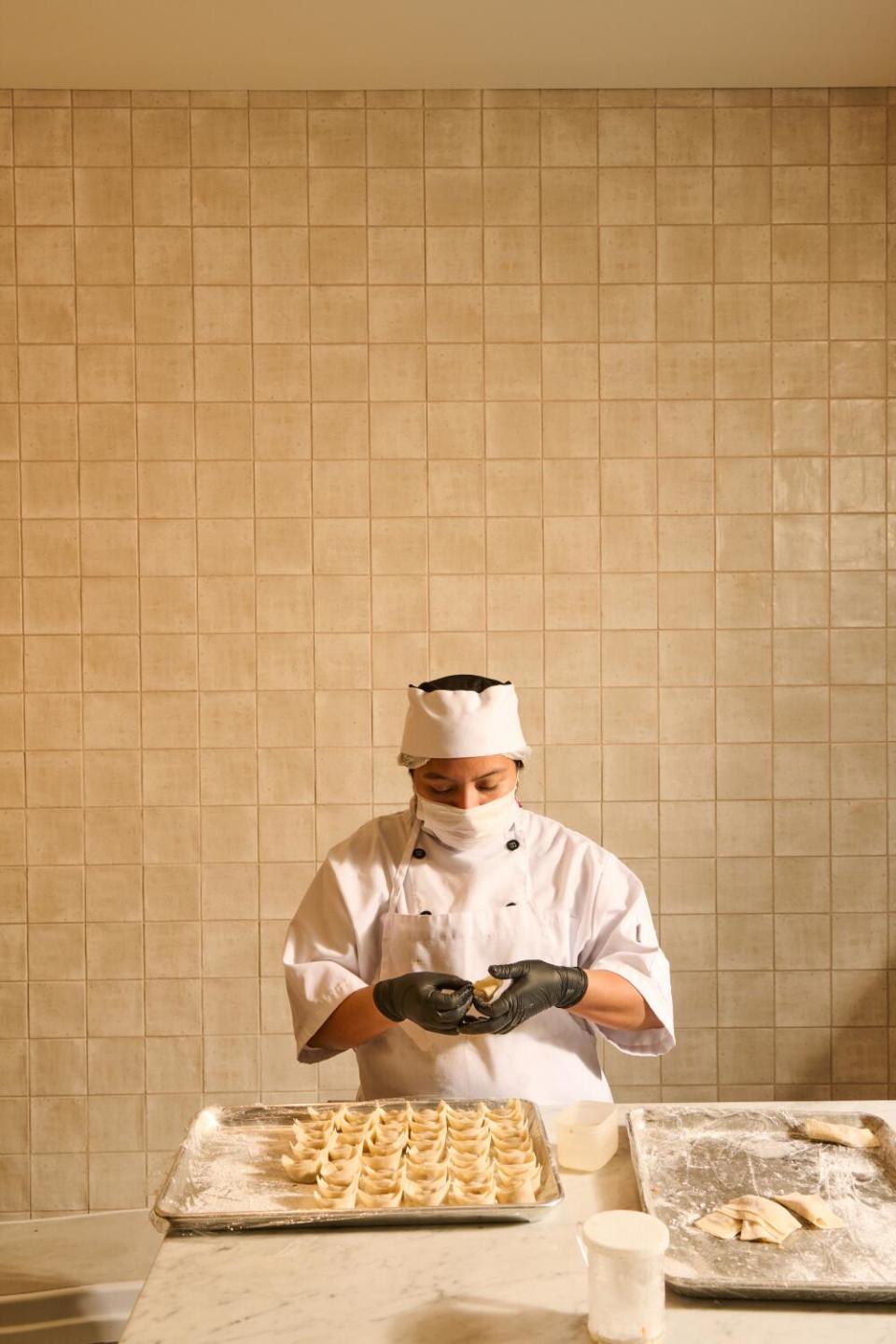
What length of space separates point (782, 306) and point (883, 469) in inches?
20.6

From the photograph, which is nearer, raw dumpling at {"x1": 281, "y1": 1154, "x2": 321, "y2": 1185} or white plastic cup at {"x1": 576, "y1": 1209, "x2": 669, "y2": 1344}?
white plastic cup at {"x1": 576, "y1": 1209, "x2": 669, "y2": 1344}

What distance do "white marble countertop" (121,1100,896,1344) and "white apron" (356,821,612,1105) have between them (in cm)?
53

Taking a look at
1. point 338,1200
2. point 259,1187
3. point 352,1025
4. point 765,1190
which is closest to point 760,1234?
point 765,1190

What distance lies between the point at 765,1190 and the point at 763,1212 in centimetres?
11

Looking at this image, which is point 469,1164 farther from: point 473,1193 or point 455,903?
point 455,903

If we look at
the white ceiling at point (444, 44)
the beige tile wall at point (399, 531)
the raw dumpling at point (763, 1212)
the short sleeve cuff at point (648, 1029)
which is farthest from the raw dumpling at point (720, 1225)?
the white ceiling at point (444, 44)

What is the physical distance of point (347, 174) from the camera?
3061 mm

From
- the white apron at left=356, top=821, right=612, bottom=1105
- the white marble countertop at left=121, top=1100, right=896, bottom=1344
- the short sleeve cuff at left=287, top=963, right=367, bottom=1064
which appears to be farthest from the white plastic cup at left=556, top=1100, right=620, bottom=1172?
the short sleeve cuff at left=287, top=963, right=367, bottom=1064

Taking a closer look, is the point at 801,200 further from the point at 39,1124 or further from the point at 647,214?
the point at 39,1124

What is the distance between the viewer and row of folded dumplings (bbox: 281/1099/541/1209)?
4.47 ft

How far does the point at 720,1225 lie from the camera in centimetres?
130

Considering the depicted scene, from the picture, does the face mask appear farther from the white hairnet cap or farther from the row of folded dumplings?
the row of folded dumplings

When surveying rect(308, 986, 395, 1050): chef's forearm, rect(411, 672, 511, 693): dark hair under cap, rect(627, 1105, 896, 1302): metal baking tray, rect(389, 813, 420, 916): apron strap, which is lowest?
rect(627, 1105, 896, 1302): metal baking tray

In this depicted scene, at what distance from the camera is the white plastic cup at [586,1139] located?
1.48 meters
